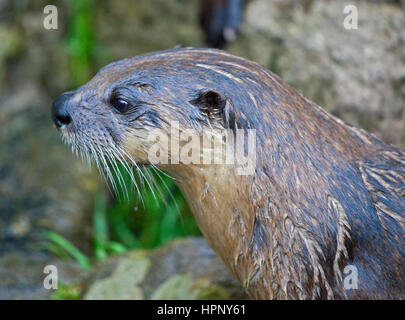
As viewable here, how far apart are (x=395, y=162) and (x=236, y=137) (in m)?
0.84

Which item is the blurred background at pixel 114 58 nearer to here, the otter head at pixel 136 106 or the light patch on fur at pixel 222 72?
the otter head at pixel 136 106

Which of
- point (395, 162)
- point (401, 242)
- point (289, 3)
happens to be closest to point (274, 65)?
point (289, 3)

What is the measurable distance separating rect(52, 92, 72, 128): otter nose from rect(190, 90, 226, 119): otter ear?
0.70m

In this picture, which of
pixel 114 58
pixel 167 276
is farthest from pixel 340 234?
pixel 114 58

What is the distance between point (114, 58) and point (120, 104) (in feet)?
9.26

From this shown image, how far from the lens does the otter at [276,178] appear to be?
2.45 m

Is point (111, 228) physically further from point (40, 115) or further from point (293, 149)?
point (293, 149)

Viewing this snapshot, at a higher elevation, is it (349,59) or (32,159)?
(349,59)

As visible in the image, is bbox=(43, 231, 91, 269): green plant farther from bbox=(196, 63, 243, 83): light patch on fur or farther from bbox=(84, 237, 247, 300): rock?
bbox=(196, 63, 243, 83): light patch on fur

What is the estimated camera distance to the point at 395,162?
8.81 feet

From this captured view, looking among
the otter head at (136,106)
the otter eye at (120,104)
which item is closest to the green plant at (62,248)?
the otter head at (136,106)

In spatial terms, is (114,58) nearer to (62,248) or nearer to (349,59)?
(62,248)

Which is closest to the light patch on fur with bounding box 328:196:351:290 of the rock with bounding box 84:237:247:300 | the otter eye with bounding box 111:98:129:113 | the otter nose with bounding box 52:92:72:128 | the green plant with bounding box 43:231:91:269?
the rock with bounding box 84:237:247:300

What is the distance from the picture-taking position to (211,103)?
2508mm
